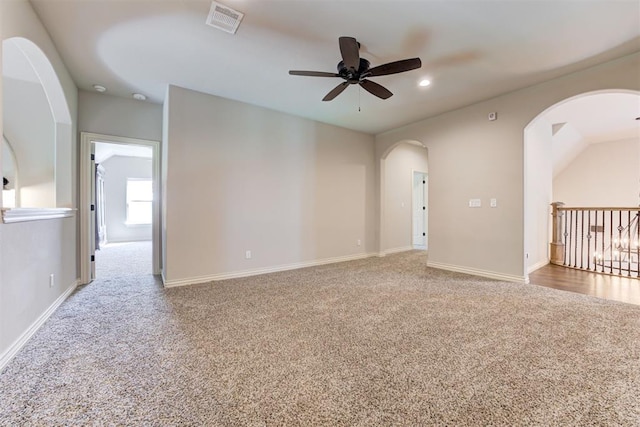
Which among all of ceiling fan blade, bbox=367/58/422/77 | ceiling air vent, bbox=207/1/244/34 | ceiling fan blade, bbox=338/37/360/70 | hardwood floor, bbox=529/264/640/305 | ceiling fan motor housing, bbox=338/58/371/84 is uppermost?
ceiling air vent, bbox=207/1/244/34

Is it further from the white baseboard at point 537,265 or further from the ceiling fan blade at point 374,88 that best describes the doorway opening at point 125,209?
the white baseboard at point 537,265

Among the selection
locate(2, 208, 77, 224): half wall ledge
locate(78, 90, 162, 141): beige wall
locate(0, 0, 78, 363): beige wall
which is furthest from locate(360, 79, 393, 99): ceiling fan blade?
locate(78, 90, 162, 141): beige wall

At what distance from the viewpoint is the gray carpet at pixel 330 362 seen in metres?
1.34

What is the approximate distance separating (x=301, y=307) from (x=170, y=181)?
2367 mm

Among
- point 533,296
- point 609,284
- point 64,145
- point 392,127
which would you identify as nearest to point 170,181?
point 64,145

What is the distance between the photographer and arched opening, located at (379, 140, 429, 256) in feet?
19.3

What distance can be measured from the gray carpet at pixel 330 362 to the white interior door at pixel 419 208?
13.6 feet

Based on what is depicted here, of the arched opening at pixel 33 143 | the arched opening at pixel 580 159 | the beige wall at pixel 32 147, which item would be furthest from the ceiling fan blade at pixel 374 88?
the beige wall at pixel 32 147

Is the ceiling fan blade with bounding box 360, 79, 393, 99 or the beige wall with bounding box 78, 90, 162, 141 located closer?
the ceiling fan blade with bounding box 360, 79, 393, 99

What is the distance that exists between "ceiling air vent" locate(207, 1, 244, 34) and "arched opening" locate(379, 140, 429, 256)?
3850 mm

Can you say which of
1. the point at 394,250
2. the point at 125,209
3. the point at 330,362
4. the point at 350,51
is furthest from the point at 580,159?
the point at 125,209

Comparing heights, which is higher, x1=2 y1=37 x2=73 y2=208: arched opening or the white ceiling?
the white ceiling

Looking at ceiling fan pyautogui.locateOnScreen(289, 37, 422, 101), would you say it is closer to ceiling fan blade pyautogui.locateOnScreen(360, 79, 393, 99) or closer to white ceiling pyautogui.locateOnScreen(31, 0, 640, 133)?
ceiling fan blade pyautogui.locateOnScreen(360, 79, 393, 99)

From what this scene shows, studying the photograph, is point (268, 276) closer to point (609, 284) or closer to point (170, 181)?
point (170, 181)
